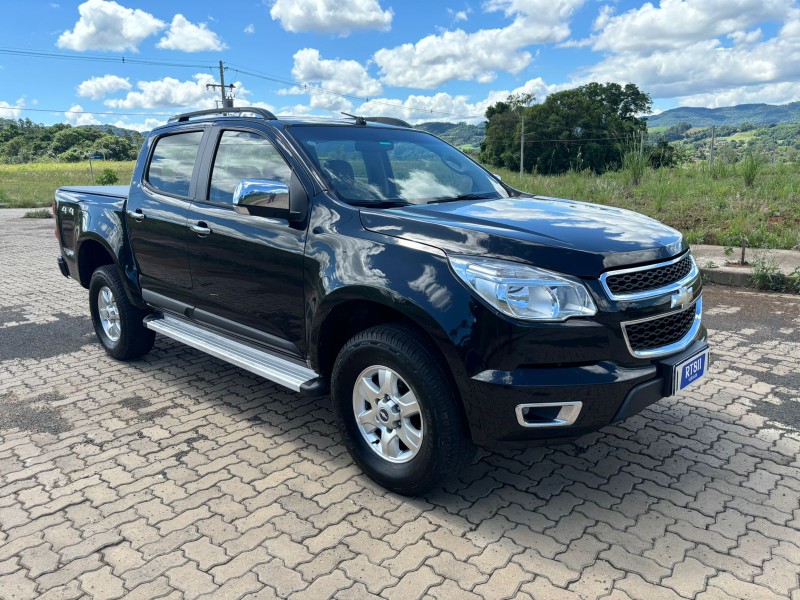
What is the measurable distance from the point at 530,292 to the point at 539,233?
1.22 ft

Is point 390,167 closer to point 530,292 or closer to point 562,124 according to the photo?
point 530,292

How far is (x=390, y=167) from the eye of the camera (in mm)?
3965

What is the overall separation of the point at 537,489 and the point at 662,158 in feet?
47.9

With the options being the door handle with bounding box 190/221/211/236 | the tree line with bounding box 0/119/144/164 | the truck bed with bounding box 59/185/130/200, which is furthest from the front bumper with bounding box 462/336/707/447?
the tree line with bounding box 0/119/144/164

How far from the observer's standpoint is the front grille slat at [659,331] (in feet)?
9.27

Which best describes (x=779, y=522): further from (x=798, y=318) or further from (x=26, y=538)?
(x=798, y=318)

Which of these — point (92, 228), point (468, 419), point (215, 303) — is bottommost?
point (468, 419)

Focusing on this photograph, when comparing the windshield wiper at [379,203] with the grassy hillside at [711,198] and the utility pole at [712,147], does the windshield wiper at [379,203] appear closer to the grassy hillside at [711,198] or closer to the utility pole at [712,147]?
the grassy hillside at [711,198]

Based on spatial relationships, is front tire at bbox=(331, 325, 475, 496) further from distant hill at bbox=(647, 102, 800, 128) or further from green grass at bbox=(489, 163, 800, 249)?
distant hill at bbox=(647, 102, 800, 128)

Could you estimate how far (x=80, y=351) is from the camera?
5.80 m

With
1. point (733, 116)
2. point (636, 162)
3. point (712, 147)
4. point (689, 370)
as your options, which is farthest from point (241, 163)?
point (733, 116)

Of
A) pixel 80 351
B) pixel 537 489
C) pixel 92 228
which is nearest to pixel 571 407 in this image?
pixel 537 489

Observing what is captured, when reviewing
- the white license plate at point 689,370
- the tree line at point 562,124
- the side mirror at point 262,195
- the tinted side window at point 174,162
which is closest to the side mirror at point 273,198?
the side mirror at point 262,195

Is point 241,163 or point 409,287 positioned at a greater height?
point 241,163
